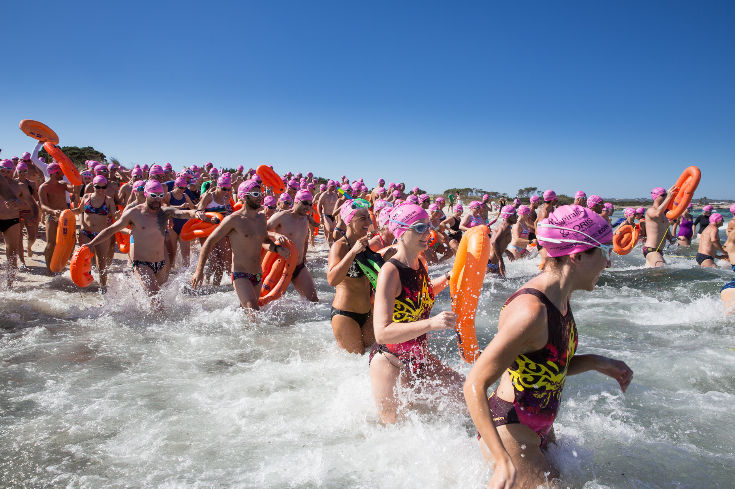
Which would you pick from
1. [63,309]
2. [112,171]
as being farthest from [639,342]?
[112,171]

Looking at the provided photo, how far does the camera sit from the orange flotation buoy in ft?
28.7

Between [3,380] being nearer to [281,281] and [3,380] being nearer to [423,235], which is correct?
[281,281]

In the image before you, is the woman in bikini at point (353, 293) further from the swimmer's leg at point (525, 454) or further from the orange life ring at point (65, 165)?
the orange life ring at point (65, 165)

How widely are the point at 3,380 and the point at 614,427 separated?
5.86 metres

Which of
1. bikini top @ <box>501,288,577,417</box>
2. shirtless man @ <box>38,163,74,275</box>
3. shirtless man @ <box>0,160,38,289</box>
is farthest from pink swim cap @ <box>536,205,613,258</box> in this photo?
shirtless man @ <box>38,163,74,275</box>

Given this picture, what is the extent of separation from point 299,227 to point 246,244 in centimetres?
135

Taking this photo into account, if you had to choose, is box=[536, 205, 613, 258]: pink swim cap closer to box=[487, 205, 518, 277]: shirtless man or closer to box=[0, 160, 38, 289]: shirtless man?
box=[487, 205, 518, 277]: shirtless man

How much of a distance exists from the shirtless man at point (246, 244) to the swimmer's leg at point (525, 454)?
15.3ft

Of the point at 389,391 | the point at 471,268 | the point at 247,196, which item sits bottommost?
the point at 389,391

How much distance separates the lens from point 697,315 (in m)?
7.41

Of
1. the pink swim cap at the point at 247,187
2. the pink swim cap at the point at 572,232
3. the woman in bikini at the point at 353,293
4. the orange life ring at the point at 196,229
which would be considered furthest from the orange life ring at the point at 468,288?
the orange life ring at the point at 196,229

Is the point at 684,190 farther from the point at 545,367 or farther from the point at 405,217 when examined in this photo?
the point at 545,367

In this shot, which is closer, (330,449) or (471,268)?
(471,268)

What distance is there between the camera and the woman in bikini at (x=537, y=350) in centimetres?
175
